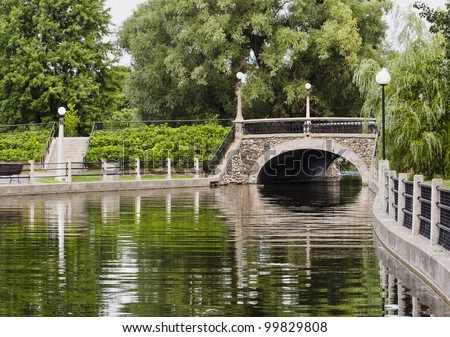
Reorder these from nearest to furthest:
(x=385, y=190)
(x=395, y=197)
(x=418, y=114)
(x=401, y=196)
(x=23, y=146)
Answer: (x=401, y=196), (x=395, y=197), (x=385, y=190), (x=418, y=114), (x=23, y=146)

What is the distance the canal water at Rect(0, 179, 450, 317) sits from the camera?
11242mm

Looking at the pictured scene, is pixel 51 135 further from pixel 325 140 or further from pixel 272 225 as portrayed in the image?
pixel 272 225

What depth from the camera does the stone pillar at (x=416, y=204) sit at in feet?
48.7

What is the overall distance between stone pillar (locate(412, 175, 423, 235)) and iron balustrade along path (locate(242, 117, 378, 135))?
3129 centimetres

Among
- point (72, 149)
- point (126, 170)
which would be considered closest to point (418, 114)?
point (126, 170)

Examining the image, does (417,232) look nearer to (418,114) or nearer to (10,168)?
(418,114)

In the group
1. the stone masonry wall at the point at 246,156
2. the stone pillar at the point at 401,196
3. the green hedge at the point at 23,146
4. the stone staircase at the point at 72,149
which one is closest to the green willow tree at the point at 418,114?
the stone masonry wall at the point at 246,156

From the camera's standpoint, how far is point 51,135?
5384cm

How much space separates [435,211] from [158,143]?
38.2 m

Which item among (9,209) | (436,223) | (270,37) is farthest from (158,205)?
(270,37)

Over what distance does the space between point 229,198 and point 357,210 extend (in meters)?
8.08

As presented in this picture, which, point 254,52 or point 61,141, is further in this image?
point 254,52

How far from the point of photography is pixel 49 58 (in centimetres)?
6034

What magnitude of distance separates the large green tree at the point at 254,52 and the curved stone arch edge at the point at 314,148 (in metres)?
3.41
